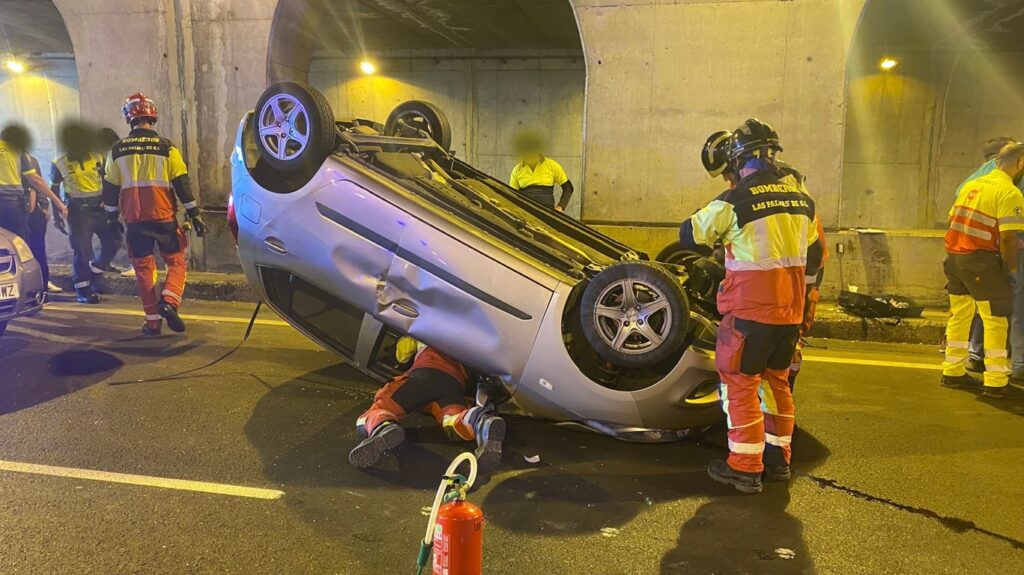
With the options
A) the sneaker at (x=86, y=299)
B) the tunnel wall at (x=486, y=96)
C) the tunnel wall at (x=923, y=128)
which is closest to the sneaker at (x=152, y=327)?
the sneaker at (x=86, y=299)

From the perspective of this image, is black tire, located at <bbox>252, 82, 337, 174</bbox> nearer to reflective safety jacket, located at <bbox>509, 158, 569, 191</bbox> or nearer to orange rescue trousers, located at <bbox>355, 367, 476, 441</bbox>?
orange rescue trousers, located at <bbox>355, 367, 476, 441</bbox>

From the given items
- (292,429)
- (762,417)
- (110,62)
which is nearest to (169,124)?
(110,62)

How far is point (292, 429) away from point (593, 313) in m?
1.93

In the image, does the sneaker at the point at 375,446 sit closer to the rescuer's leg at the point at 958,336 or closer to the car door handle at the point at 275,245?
the car door handle at the point at 275,245

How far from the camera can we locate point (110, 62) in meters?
9.09

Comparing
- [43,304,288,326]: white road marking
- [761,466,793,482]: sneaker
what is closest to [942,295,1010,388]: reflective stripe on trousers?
[761,466,793,482]: sneaker

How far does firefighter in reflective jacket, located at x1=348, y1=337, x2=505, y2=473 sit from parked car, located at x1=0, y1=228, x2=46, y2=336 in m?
3.53

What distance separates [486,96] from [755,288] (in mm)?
11710

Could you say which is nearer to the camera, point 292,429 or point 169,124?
point 292,429

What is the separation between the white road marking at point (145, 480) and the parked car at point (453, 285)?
3.49 feet

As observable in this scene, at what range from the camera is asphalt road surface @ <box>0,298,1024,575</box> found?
2604 mm

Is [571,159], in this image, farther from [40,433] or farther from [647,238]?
[40,433]

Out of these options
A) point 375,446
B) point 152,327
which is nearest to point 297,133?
point 375,446

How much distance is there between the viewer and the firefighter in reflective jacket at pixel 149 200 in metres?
6.01
